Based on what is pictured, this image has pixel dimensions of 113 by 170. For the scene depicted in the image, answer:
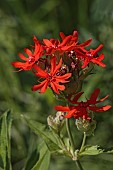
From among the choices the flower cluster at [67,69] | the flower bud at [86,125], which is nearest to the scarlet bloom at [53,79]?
the flower cluster at [67,69]

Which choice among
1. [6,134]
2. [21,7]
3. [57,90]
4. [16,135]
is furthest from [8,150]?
[21,7]

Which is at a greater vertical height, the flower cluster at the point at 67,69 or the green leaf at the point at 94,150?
the flower cluster at the point at 67,69

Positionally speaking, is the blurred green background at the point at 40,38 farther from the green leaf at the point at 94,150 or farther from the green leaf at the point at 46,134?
the green leaf at the point at 94,150

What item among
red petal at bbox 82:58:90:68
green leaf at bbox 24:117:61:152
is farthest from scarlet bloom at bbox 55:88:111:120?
green leaf at bbox 24:117:61:152

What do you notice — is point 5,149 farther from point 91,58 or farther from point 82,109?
point 91,58

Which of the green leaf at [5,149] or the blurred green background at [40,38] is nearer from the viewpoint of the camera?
the green leaf at [5,149]

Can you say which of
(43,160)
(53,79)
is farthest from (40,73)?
(43,160)
